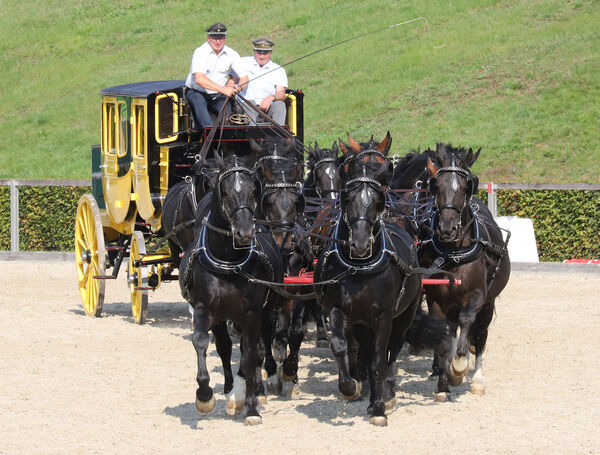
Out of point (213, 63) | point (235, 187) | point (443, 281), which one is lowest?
point (443, 281)

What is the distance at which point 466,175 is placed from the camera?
821cm

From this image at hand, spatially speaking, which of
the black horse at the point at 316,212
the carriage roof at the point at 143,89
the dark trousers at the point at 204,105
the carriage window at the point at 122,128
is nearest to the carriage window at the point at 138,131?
the carriage roof at the point at 143,89

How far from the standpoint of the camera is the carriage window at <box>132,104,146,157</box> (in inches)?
463

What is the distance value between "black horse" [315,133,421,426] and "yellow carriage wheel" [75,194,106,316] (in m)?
5.37

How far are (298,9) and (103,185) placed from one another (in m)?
27.5

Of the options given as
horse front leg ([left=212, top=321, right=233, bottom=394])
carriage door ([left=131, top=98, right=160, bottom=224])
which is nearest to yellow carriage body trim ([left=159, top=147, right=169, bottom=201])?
carriage door ([left=131, top=98, right=160, bottom=224])

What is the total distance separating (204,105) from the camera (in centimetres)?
1121

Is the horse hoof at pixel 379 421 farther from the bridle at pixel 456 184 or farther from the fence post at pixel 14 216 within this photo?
the fence post at pixel 14 216

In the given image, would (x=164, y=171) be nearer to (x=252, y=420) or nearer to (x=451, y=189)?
(x=451, y=189)

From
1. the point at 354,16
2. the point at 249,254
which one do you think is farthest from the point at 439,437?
the point at 354,16

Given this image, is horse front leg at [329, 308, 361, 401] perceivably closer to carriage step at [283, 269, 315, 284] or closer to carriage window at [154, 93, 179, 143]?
carriage step at [283, 269, 315, 284]

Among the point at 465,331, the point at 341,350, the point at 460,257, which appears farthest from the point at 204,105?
the point at 341,350

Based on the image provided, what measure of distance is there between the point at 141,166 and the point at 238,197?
4.89 metres

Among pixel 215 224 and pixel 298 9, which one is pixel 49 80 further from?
pixel 215 224
